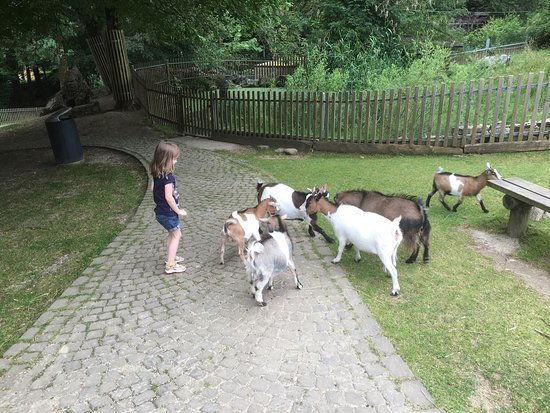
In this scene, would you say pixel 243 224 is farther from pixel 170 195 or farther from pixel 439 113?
pixel 439 113

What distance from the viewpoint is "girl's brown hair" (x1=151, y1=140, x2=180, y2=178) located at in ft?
14.8

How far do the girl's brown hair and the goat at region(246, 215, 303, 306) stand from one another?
1.32 m

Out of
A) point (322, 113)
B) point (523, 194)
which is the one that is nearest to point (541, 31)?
point (322, 113)

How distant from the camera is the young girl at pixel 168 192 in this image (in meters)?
4.54

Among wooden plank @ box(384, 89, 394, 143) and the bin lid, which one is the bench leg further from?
the bin lid

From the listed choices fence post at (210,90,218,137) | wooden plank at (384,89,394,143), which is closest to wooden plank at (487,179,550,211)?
wooden plank at (384,89,394,143)

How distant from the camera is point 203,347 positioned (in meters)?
3.74

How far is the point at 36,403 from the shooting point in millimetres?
3201

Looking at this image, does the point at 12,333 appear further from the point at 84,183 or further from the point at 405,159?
the point at 405,159

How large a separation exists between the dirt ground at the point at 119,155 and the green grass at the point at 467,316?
0.52ft

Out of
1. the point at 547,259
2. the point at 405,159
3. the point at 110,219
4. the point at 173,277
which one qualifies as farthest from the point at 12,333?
the point at 405,159

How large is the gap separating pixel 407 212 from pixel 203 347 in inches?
113

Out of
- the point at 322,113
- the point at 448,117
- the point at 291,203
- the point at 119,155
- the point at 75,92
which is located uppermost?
the point at 75,92

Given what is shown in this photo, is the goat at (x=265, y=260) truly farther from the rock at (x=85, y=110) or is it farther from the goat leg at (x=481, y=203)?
the rock at (x=85, y=110)
